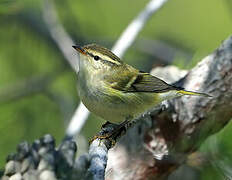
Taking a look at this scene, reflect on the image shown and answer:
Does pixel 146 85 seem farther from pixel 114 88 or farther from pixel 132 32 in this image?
pixel 132 32

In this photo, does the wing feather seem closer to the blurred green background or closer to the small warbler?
the small warbler

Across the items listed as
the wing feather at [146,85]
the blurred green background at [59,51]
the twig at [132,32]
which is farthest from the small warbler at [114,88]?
the blurred green background at [59,51]

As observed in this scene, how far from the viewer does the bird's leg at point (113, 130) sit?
2.38m

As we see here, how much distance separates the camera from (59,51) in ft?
15.0

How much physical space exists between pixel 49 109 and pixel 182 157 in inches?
76.5

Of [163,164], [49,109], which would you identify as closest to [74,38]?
[49,109]

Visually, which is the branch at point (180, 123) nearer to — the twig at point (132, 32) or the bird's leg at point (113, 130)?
the bird's leg at point (113, 130)

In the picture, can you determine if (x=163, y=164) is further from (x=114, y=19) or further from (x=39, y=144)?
(x=114, y=19)

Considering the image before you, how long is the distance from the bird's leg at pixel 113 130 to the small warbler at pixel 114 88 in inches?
1.9

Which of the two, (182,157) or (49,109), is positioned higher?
(49,109)

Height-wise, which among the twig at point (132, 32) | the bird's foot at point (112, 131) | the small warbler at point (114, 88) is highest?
the twig at point (132, 32)

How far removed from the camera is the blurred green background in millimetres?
3181

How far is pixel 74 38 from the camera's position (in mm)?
4938

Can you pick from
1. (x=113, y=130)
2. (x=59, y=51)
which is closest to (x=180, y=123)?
(x=113, y=130)
